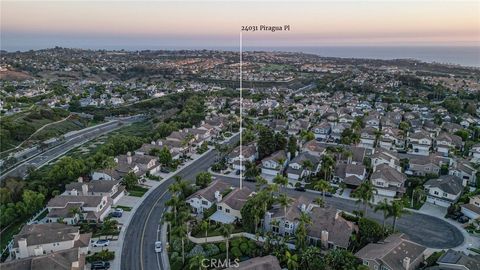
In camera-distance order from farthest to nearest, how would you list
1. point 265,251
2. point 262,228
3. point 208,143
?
point 208,143, point 262,228, point 265,251

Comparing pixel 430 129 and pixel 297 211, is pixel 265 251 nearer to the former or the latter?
pixel 297 211

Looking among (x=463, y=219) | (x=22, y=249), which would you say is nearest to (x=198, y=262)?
(x=22, y=249)

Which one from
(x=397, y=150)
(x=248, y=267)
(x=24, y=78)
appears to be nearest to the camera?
(x=248, y=267)

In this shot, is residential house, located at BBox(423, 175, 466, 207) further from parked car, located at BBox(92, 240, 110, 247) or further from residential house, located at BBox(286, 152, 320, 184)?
parked car, located at BBox(92, 240, 110, 247)

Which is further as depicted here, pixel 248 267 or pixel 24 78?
pixel 24 78

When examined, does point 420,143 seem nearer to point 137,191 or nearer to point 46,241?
point 137,191

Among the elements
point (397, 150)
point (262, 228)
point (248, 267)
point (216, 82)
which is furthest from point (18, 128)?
point (216, 82)
